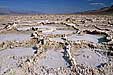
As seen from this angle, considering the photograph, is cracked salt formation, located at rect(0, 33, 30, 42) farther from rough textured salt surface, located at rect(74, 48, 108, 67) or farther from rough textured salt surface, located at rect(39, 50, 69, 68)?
rough textured salt surface, located at rect(74, 48, 108, 67)

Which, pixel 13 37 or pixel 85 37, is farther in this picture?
pixel 13 37

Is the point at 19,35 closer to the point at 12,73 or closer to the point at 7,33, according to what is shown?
the point at 7,33

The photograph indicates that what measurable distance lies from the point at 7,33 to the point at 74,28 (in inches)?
136

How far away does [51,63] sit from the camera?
6844 mm

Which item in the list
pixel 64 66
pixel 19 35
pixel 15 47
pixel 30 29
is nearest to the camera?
pixel 64 66

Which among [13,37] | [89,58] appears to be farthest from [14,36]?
[89,58]

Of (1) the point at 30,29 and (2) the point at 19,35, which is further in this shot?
(1) the point at 30,29

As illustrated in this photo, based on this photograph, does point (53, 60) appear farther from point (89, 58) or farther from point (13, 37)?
point (13, 37)

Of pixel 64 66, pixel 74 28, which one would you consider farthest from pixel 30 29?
pixel 64 66

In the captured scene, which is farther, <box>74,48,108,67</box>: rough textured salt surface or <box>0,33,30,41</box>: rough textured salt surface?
<box>0,33,30,41</box>: rough textured salt surface

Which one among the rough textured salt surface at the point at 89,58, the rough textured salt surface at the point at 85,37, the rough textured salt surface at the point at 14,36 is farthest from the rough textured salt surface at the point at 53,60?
the rough textured salt surface at the point at 14,36

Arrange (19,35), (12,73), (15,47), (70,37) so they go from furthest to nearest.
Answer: (19,35), (70,37), (15,47), (12,73)

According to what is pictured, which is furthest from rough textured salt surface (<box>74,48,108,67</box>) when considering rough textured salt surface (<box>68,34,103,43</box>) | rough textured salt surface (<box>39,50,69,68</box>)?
rough textured salt surface (<box>68,34,103,43</box>)

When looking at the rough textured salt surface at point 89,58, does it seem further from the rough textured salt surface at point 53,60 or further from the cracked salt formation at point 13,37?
the cracked salt formation at point 13,37
